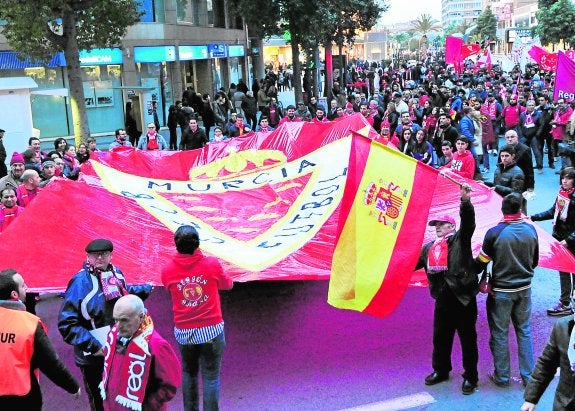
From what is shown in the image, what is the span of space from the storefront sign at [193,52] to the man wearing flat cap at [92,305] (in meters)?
25.4

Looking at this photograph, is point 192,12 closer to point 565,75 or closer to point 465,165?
point 565,75

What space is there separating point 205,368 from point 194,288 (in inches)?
24.4

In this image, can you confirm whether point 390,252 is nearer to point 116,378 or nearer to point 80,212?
point 116,378

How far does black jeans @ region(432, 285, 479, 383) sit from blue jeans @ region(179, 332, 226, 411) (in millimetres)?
1893

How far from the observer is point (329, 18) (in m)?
24.7

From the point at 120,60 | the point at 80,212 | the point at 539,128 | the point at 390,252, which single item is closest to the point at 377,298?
the point at 390,252

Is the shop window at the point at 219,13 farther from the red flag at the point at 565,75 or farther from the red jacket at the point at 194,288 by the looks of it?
the red jacket at the point at 194,288

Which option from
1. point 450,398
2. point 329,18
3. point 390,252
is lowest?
point 450,398

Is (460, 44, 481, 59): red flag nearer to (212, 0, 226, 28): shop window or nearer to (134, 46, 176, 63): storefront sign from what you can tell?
(212, 0, 226, 28): shop window

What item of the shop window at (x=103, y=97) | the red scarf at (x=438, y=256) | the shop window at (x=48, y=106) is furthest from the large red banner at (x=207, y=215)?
the shop window at (x=103, y=97)

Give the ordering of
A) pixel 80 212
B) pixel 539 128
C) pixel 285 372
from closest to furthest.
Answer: pixel 285 372 → pixel 80 212 → pixel 539 128

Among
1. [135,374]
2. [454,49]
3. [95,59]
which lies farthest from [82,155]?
[454,49]

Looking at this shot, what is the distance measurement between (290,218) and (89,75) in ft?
65.6

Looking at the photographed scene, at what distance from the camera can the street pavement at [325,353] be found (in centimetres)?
565
